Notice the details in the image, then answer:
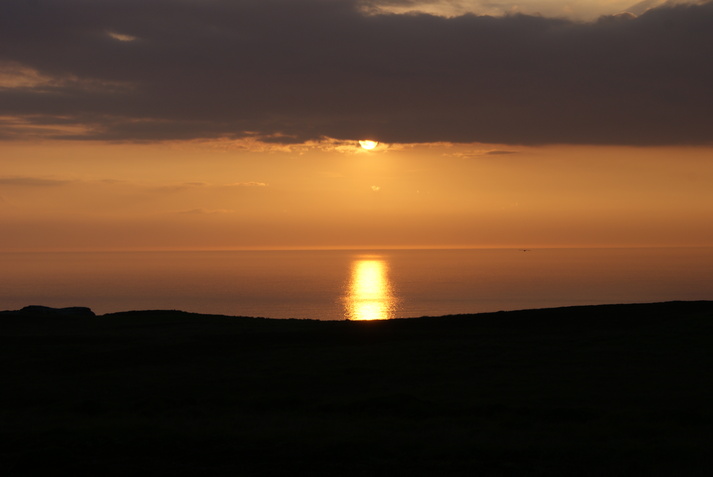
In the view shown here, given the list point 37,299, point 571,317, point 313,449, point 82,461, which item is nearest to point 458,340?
point 571,317

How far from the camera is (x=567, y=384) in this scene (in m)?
27.8

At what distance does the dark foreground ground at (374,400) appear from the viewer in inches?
713

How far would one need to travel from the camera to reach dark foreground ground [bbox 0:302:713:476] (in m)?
18.1

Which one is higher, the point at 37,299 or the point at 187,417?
the point at 37,299

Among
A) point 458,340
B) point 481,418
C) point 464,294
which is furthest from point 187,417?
point 464,294

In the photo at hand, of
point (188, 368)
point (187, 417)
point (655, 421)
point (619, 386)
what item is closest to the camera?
point (655, 421)

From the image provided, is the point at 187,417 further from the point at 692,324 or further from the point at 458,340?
the point at 692,324

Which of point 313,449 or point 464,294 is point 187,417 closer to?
point 313,449

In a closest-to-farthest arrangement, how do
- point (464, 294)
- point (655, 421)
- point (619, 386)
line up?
point (655, 421), point (619, 386), point (464, 294)

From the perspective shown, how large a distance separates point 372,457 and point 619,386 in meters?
13.1

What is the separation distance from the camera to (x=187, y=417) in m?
23.7

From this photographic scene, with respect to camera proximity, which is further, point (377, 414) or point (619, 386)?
point (619, 386)

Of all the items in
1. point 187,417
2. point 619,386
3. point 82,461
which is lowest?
point 82,461

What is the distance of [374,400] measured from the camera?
82.7ft
